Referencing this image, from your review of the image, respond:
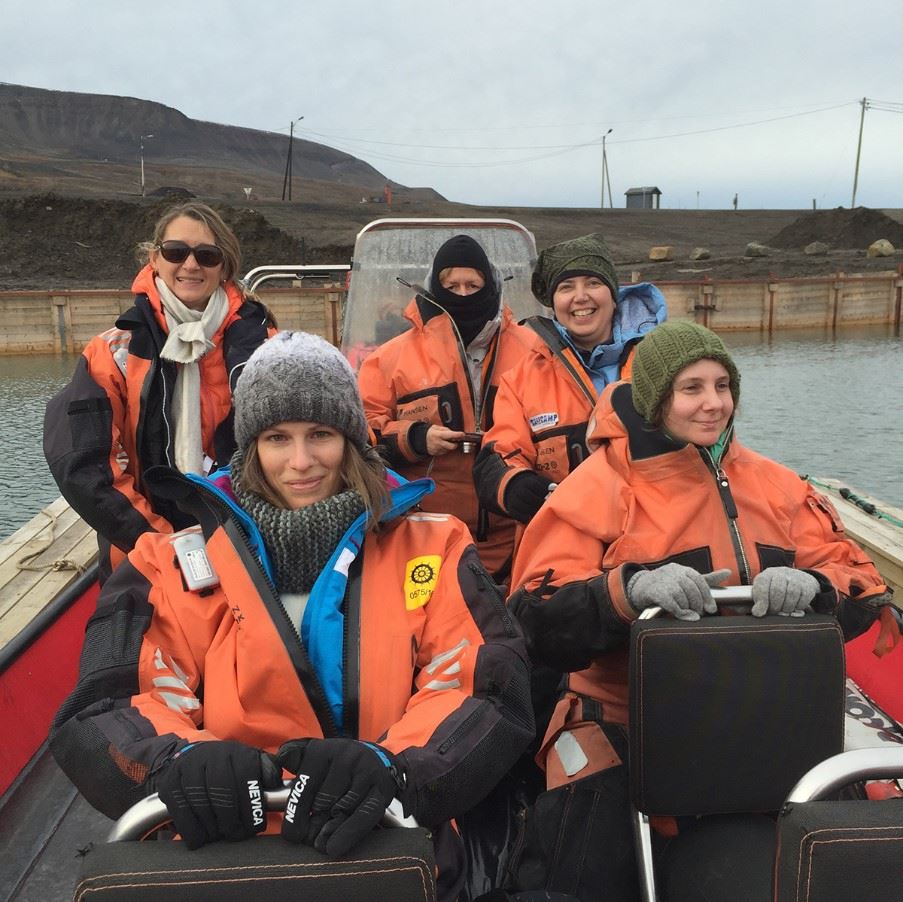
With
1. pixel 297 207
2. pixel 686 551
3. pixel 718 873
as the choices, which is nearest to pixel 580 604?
pixel 686 551

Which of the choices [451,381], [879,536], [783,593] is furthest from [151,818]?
[879,536]

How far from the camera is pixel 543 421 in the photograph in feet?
8.40

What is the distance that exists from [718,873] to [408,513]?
0.80 metres

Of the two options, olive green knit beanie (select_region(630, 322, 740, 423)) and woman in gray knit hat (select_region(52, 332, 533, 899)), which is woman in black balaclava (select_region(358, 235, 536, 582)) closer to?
olive green knit beanie (select_region(630, 322, 740, 423))

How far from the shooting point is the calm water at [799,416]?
833 cm

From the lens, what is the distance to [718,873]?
1.48 m

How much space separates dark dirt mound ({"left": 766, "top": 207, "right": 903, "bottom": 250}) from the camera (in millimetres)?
35844

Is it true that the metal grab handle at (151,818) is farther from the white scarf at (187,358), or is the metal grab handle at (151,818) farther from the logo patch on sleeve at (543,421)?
the logo patch on sleeve at (543,421)

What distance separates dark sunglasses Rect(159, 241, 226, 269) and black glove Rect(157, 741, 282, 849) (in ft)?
5.29

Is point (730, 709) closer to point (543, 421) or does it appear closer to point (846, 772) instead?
point (846, 772)

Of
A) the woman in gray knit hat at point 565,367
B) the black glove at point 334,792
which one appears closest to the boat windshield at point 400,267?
the woman in gray knit hat at point 565,367

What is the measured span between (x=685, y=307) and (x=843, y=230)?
674 inches

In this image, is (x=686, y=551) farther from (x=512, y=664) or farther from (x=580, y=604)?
(x=512, y=664)

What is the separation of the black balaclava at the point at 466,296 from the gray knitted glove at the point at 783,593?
4.98ft
